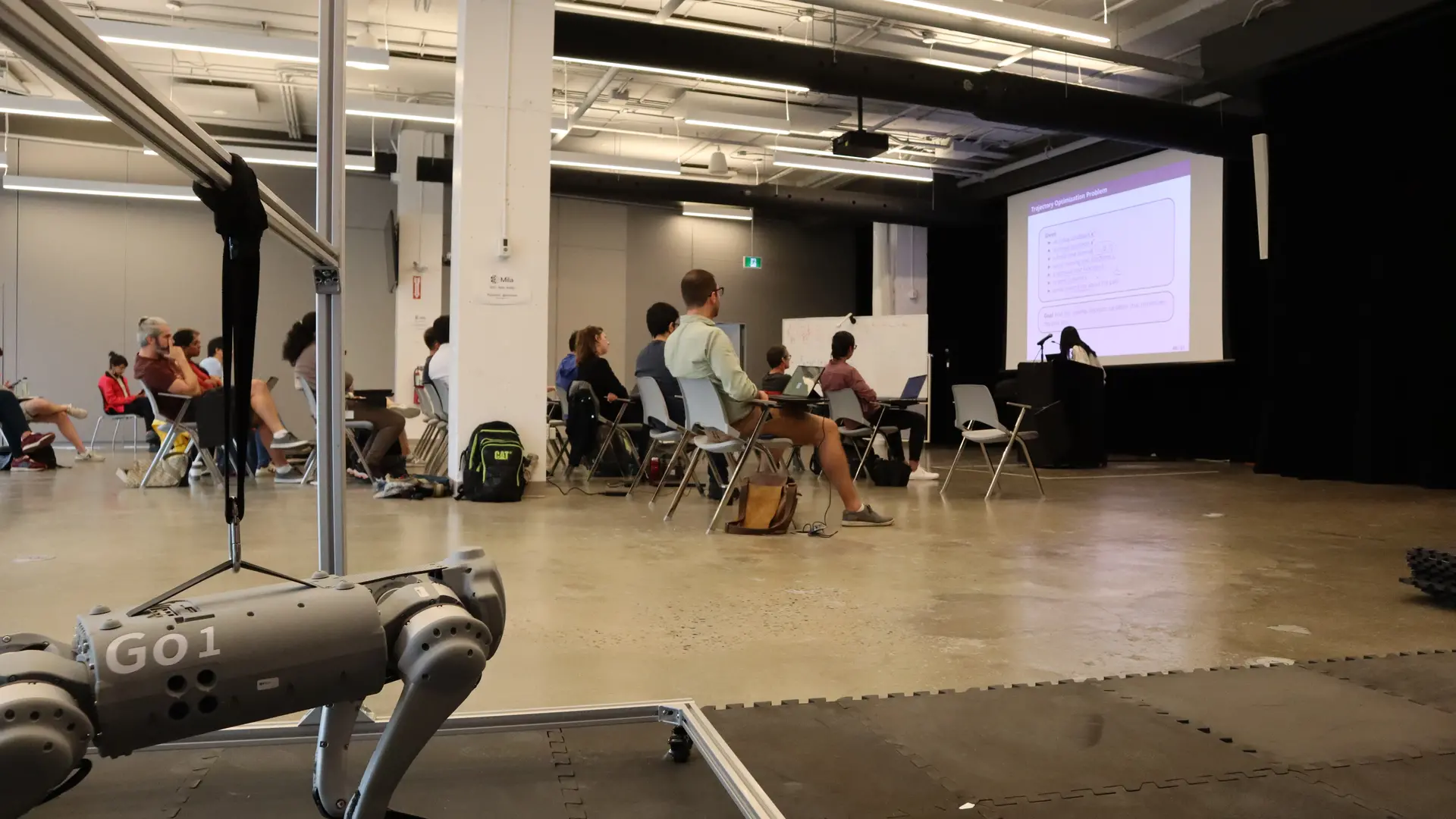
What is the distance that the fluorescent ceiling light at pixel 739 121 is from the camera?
8836 mm

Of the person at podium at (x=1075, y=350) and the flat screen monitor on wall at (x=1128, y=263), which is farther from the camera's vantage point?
the flat screen monitor on wall at (x=1128, y=263)

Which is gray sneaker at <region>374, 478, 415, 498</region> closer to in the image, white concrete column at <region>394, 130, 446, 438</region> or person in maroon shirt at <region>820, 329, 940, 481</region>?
person in maroon shirt at <region>820, 329, 940, 481</region>

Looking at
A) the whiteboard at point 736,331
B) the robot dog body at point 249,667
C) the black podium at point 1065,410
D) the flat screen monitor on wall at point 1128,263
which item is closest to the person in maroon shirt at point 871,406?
the black podium at point 1065,410

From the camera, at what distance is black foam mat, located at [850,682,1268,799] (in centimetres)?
140

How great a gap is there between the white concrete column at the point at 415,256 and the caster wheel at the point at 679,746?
33.0 feet

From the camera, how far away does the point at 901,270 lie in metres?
13.7

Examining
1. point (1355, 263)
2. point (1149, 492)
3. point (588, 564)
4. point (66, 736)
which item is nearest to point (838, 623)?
point (588, 564)

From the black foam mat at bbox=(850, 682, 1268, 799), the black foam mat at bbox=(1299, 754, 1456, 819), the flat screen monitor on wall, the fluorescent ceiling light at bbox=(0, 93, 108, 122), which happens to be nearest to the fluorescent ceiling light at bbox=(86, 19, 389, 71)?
the fluorescent ceiling light at bbox=(0, 93, 108, 122)

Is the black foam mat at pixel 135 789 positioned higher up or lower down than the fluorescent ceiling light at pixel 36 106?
lower down

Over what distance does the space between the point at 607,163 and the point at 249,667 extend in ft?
32.7

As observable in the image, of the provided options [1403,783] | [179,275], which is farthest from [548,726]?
[179,275]

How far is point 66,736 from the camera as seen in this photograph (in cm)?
75

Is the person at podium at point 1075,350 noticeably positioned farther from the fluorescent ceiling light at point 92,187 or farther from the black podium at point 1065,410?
the fluorescent ceiling light at point 92,187

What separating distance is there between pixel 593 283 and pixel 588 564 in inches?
406
